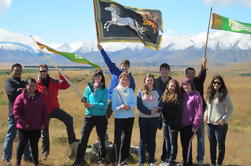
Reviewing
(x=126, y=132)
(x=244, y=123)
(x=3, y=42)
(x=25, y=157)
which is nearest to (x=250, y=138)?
(x=244, y=123)

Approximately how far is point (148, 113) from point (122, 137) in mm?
884

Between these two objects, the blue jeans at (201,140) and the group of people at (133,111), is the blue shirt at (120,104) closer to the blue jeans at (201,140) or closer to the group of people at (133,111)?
the group of people at (133,111)

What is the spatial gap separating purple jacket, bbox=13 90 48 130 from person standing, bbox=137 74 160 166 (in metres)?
2.20

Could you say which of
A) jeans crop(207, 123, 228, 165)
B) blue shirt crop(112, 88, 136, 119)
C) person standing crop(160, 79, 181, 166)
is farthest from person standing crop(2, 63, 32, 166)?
jeans crop(207, 123, 228, 165)

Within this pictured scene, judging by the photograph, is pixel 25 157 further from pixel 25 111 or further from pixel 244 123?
→ pixel 244 123

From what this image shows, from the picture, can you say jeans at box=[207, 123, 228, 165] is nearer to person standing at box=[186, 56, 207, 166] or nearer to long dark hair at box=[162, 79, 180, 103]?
person standing at box=[186, 56, 207, 166]

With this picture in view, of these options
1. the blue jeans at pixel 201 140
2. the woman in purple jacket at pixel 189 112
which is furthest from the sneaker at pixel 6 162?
the blue jeans at pixel 201 140

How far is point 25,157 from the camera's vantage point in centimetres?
905

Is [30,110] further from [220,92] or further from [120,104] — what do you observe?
[220,92]

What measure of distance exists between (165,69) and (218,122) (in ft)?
5.80

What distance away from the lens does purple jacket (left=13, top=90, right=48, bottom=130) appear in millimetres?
7645

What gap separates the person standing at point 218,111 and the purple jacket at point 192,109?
41cm

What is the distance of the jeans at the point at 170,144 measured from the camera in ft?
26.9

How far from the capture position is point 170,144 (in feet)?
28.1
